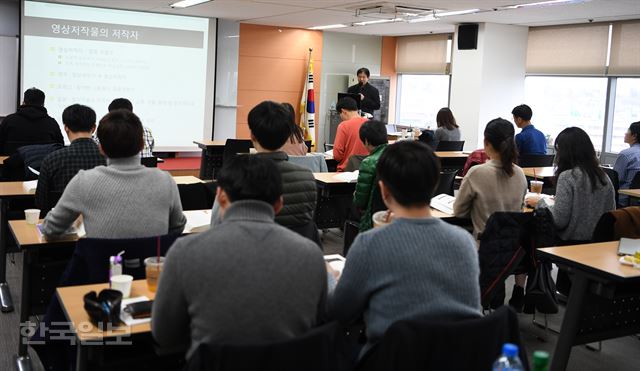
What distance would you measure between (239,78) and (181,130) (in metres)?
1.42

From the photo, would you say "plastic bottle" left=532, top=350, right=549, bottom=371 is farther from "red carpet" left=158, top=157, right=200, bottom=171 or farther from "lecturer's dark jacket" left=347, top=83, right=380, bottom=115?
"red carpet" left=158, top=157, right=200, bottom=171

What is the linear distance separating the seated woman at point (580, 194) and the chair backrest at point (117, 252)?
2.54m

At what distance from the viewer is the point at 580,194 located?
13.3 feet

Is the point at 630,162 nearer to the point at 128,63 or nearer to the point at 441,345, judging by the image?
the point at 441,345

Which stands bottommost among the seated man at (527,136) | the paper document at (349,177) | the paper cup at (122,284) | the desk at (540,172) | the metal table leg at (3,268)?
the metal table leg at (3,268)

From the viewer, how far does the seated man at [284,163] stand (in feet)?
10.1

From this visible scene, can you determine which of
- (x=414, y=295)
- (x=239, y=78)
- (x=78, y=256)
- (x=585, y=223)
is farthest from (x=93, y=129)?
(x=239, y=78)

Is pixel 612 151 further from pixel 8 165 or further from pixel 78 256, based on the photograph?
pixel 78 256

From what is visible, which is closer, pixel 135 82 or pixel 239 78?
pixel 135 82

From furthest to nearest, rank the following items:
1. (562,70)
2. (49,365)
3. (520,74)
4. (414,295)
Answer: (520,74) → (562,70) → (49,365) → (414,295)

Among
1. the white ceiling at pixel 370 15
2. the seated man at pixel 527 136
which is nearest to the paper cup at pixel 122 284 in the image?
Answer: the seated man at pixel 527 136

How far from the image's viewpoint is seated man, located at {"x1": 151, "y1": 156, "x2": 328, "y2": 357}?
1.70 metres

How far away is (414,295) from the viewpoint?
186cm

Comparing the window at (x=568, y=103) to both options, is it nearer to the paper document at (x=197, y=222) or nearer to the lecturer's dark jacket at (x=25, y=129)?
the lecturer's dark jacket at (x=25, y=129)
